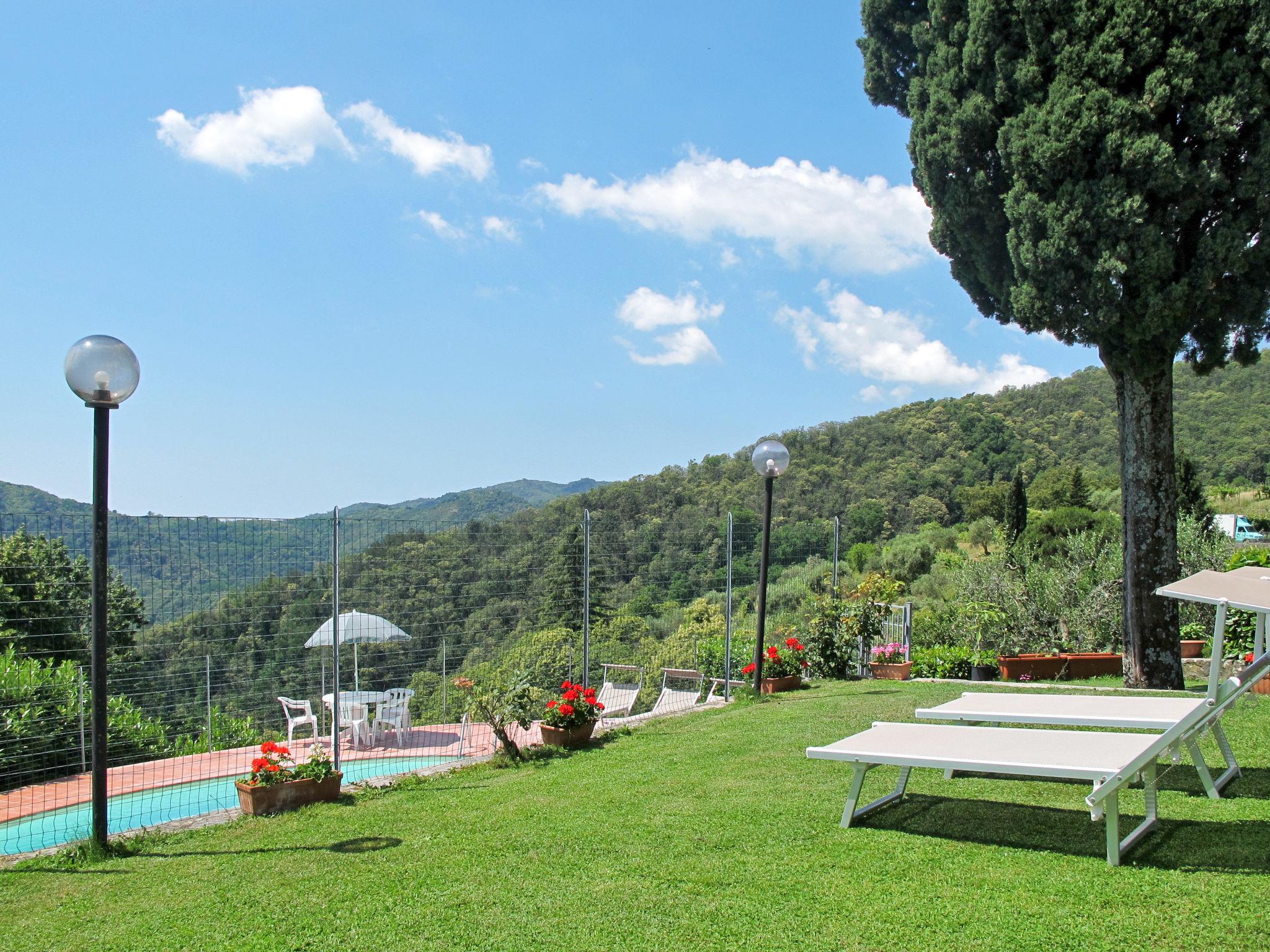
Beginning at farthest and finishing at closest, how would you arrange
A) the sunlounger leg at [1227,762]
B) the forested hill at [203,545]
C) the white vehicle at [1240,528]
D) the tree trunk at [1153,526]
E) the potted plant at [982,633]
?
the white vehicle at [1240,528], the potted plant at [982,633], the tree trunk at [1153,526], the forested hill at [203,545], the sunlounger leg at [1227,762]

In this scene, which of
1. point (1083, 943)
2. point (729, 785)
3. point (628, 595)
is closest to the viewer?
point (1083, 943)

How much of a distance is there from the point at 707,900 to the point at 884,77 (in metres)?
9.67

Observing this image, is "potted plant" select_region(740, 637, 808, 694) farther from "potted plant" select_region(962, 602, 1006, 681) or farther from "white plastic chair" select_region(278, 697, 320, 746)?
"white plastic chair" select_region(278, 697, 320, 746)

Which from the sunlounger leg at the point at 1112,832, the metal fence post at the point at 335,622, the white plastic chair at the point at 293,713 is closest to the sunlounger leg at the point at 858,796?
the sunlounger leg at the point at 1112,832

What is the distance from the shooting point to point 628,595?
9.05 meters

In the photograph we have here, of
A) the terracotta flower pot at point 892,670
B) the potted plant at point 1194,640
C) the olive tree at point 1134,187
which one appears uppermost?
the olive tree at point 1134,187

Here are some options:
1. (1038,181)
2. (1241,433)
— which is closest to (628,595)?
(1038,181)

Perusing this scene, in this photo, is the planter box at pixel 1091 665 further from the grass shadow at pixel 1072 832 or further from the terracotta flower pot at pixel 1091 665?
the grass shadow at pixel 1072 832

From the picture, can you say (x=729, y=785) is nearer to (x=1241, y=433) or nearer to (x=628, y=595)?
(x=628, y=595)

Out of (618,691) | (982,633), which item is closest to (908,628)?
(982,633)

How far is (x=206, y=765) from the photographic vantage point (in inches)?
265

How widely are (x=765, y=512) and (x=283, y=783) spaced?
5299 millimetres

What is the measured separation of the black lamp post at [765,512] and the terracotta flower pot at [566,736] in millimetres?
2422

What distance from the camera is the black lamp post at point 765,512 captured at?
8852 mm
